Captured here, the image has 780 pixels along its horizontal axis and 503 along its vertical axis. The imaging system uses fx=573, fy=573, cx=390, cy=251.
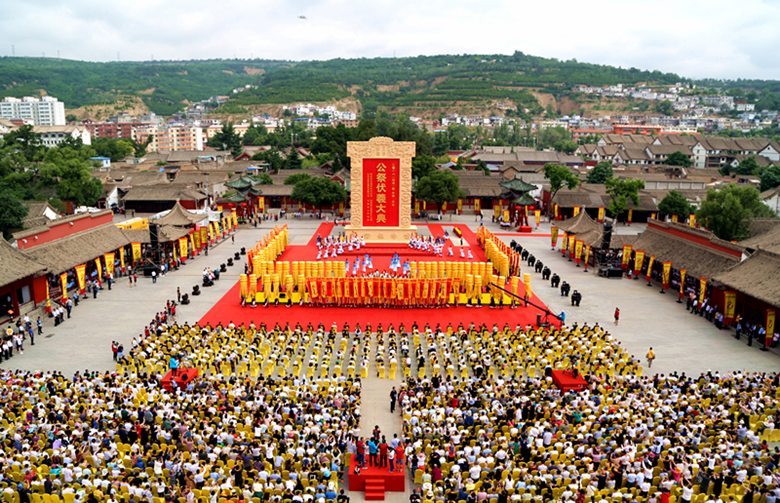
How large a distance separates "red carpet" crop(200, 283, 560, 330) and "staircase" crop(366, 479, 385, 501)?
43.6 ft

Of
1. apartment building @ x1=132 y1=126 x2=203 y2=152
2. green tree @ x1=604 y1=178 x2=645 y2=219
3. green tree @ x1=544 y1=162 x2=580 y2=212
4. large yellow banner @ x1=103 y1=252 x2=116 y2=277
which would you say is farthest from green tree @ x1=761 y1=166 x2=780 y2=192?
apartment building @ x1=132 y1=126 x2=203 y2=152

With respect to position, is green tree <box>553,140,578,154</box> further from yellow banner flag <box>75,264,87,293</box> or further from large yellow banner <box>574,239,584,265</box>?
yellow banner flag <box>75,264,87,293</box>

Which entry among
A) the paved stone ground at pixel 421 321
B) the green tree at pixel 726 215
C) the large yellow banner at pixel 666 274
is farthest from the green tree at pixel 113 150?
the large yellow banner at pixel 666 274

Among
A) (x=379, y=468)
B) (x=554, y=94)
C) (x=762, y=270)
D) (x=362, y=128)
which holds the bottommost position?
(x=379, y=468)

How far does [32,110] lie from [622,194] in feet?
→ 521

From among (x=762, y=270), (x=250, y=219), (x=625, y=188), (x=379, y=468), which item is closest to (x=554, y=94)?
(x=625, y=188)

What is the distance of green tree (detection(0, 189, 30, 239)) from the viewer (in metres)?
40.7

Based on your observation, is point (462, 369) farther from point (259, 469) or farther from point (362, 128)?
point (362, 128)

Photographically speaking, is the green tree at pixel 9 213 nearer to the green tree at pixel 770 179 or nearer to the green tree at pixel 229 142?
the green tree at pixel 229 142

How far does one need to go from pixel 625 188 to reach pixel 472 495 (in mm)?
50050

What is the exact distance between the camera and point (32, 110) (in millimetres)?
155625

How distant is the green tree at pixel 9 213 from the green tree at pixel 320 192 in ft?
83.0

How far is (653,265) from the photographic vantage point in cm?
3644

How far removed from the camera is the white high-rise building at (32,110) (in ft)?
506
